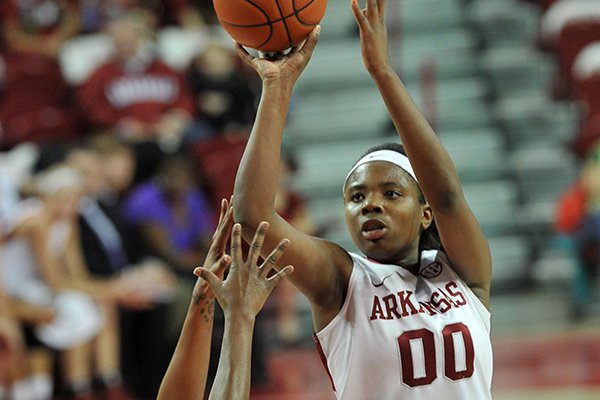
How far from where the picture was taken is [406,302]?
310cm

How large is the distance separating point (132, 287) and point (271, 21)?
179 inches

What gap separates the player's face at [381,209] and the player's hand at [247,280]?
16.5 inches

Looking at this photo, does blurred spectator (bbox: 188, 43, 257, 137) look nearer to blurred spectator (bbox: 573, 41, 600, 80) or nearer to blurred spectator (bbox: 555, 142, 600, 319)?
blurred spectator (bbox: 555, 142, 600, 319)

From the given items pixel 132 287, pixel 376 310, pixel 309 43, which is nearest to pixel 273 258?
pixel 376 310

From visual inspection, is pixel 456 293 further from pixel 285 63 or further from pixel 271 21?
pixel 271 21

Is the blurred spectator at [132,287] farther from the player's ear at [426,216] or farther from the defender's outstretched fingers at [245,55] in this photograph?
the defender's outstretched fingers at [245,55]

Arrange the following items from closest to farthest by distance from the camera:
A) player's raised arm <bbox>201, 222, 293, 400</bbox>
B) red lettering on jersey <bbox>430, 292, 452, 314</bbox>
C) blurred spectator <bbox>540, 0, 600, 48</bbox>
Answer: player's raised arm <bbox>201, 222, 293, 400</bbox>, red lettering on jersey <bbox>430, 292, 452, 314</bbox>, blurred spectator <bbox>540, 0, 600, 48</bbox>

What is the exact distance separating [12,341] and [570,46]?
19.6ft

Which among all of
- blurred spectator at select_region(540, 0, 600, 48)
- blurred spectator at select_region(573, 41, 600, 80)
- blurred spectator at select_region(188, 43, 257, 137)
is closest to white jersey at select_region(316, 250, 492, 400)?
blurred spectator at select_region(188, 43, 257, 137)

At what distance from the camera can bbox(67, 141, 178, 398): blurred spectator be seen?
729cm

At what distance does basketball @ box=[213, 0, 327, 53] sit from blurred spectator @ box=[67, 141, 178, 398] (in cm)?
443

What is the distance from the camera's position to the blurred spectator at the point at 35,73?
9477mm

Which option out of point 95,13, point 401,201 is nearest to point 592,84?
point 95,13

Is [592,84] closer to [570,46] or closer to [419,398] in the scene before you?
[570,46]
